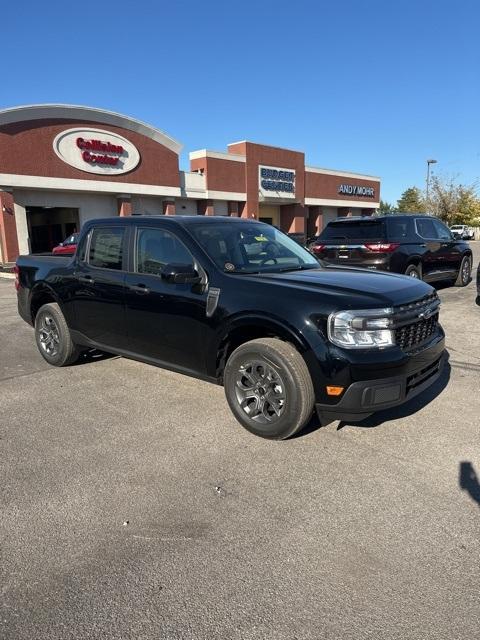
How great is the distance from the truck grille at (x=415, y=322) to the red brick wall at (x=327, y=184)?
130 ft

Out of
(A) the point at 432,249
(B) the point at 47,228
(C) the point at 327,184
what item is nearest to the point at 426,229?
(A) the point at 432,249

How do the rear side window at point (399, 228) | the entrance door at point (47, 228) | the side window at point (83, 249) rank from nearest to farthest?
the side window at point (83, 249) < the rear side window at point (399, 228) < the entrance door at point (47, 228)

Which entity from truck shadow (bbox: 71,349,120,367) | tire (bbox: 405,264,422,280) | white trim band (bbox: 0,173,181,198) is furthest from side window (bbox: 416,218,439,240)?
white trim band (bbox: 0,173,181,198)

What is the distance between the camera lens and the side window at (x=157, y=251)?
466cm

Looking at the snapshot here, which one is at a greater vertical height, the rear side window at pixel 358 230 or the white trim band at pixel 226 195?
the white trim band at pixel 226 195

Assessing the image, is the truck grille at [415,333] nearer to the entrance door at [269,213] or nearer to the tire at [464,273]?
the tire at [464,273]

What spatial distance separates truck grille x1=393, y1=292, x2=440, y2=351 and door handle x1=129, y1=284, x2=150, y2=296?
2.32 m

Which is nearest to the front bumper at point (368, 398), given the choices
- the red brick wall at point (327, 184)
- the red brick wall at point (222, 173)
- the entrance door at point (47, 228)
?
the entrance door at point (47, 228)

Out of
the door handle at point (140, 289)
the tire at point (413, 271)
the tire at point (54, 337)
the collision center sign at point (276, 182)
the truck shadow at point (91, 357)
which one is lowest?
the truck shadow at point (91, 357)

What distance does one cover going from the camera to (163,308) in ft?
15.2

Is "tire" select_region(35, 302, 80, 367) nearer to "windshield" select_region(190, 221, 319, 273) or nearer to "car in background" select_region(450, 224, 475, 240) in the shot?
"windshield" select_region(190, 221, 319, 273)

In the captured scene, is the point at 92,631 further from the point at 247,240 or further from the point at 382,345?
the point at 247,240

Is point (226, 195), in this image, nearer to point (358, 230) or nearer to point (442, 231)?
point (442, 231)

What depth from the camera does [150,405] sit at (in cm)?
484
